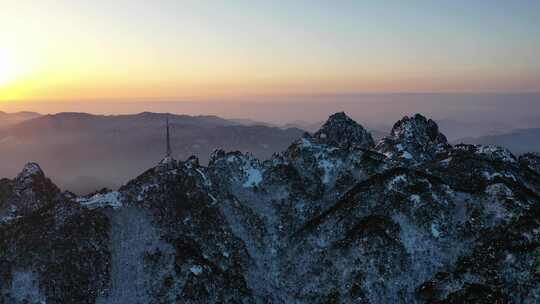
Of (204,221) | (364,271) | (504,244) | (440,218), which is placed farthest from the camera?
(204,221)

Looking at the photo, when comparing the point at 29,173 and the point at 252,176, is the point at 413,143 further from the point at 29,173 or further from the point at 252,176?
the point at 29,173

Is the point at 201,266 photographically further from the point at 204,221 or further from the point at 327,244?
the point at 327,244

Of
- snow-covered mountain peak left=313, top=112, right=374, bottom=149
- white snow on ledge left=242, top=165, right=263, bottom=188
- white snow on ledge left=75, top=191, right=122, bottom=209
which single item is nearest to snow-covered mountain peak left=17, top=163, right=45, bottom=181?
white snow on ledge left=75, top=191, right=122, bottom=209

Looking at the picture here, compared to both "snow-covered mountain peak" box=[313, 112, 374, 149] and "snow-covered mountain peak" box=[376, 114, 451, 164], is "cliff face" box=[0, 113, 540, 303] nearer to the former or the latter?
"snow-covered mountain peak" box=[376, 114, 451, 164]

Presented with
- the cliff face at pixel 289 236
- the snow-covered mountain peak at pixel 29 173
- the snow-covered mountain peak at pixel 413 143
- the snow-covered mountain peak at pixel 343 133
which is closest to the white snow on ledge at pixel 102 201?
the cliff face at pixel 289 236

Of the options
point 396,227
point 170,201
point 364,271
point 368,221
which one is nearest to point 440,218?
point 396,227

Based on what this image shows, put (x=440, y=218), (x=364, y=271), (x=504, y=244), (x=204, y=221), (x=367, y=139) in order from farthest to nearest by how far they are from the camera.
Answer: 1. (x=367, y=139)
2. (x=204, y=221)
3. (x=440, y=218)
4. (x=364, y=271)
5. (x=504, y=244)

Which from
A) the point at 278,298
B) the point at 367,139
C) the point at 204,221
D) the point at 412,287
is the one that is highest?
the point at 367,139
